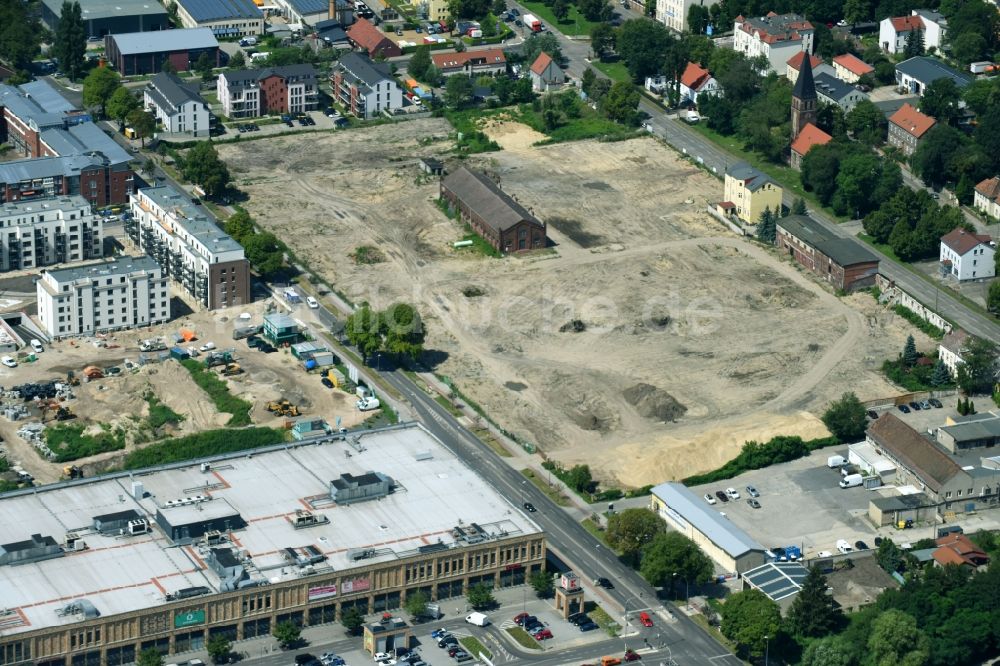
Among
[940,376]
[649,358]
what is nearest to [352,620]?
[649,358]

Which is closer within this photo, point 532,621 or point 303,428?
point 532,621

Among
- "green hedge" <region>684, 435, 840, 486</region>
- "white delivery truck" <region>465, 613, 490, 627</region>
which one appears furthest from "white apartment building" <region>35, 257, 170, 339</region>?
"white delivery truck" <region>465, 613, 490, 627</region>

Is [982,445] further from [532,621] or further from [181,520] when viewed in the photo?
[181,520]

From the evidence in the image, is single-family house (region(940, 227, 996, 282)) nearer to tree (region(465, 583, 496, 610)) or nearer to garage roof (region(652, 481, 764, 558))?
garage roof (region(652, 481, 764, 558))

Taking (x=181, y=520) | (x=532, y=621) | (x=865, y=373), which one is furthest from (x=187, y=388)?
(x=865, y=373)

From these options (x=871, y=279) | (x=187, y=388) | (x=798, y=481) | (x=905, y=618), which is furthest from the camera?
(x=871, y=279)

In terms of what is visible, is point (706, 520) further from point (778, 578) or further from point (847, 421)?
point (847, 421)

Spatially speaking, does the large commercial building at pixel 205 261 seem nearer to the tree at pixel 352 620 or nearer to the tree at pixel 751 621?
the tree at pixel 352 620
